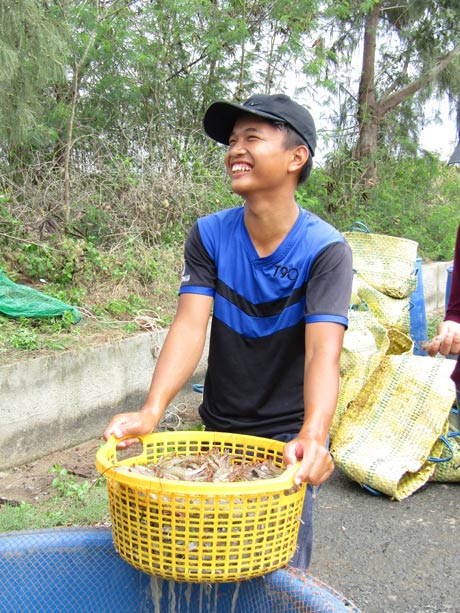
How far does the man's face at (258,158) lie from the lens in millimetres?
2535

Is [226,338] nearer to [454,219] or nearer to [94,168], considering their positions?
[94,168]

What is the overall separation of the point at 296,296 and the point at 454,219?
10468 mm

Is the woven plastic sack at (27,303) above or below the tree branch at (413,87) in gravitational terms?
below

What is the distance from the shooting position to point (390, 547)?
159 inches

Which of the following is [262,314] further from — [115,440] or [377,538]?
[377,538]

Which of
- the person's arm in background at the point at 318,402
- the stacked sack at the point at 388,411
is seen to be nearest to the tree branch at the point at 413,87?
the stacked sack at the point at 388,411

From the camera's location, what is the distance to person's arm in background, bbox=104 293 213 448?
2469 millimetres

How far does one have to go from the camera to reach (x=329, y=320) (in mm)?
2393

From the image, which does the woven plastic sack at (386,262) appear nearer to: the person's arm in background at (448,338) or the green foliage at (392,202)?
the person's arm in background at (448,338)

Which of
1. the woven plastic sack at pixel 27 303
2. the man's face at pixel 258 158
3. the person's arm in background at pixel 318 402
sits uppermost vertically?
the man's face at pixel 258 158

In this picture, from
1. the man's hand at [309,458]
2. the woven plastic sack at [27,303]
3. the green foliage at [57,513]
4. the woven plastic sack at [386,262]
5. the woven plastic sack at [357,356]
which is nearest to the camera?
the man's hand at [309,458]

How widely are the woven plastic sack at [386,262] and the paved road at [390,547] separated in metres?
2.10

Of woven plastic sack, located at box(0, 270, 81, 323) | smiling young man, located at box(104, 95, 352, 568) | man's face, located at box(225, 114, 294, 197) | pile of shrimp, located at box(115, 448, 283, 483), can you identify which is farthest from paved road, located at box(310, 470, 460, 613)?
woven plastic sack, located at box(0, 270, 81, 323)

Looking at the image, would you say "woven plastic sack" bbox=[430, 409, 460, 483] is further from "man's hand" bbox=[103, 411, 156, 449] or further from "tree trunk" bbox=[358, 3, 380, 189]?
"tree trunk" bbox=[358, 3, 380, 189]
